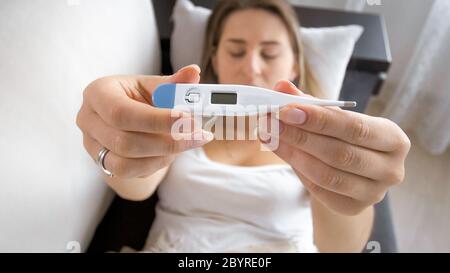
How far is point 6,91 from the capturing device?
37cm

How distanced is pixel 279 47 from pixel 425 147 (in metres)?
0.34

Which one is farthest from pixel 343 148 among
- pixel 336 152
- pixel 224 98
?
pixel 224 98

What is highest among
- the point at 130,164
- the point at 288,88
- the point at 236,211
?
the point at 288,88

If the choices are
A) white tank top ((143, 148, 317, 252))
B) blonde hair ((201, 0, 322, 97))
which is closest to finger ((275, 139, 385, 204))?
white tank top ((143, 148, 317, 252))

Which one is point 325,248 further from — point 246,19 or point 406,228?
point 246,19

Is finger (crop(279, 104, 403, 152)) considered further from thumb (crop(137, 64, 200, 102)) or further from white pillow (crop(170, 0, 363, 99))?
white pillow (crop(170, 0, 363, 99))

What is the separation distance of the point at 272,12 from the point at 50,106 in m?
0.51

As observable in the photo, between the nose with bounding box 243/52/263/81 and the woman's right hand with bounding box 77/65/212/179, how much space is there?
0.97ft

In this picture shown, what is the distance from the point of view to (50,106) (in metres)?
0.44

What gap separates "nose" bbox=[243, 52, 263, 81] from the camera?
0.63m

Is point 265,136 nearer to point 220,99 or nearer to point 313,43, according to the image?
point 220,99

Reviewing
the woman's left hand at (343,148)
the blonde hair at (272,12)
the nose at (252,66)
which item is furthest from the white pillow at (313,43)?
the woman's left hand at (343,148)

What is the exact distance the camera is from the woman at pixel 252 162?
1.12 feet

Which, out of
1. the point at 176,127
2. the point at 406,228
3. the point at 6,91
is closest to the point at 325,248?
the point at 406,228
